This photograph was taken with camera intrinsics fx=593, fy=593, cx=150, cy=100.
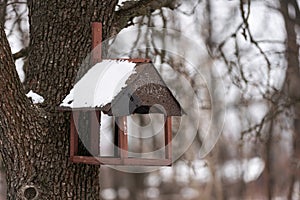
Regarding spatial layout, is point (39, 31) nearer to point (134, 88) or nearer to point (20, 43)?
point (134, 88)

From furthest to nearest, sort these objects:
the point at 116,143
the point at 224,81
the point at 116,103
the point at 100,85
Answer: the point at 224,81 → the point at 116,143 → the point at 100,85 → the point at 116,103

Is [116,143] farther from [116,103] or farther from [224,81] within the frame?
[224,81]

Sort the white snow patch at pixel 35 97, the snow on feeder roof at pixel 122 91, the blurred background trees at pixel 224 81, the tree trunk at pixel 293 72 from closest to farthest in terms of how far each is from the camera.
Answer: the snow on feeder roof at pixel 122 91, the white snow patch at pixel 35 97, the blurred background trees at pixel 224 81, the tree trunk at pixel 293 72

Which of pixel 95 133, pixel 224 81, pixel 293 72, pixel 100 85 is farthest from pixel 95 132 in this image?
pixel 293 72

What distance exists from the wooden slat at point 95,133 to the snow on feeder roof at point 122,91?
117mm

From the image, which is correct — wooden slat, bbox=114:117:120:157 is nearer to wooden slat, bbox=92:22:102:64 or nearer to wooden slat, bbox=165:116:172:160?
wooden slat, bbox=165:116:172:160

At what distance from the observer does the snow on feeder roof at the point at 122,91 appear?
2.12 meters

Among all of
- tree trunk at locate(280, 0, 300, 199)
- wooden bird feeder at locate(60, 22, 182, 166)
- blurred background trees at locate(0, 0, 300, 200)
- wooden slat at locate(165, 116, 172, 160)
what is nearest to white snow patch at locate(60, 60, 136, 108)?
wooden bird feeder at locate(60, 22, 182, 166)

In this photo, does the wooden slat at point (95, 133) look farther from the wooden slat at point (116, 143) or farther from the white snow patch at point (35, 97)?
the white snow patch at point (35, 97)

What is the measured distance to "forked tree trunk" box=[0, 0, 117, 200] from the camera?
2145 mm

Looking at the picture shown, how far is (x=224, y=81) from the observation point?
5.76m

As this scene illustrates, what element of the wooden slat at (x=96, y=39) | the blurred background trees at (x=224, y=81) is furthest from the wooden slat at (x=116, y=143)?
the blurred background trees at (x=224, y=81)

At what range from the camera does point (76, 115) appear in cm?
229

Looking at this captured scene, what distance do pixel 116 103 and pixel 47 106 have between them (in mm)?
405
